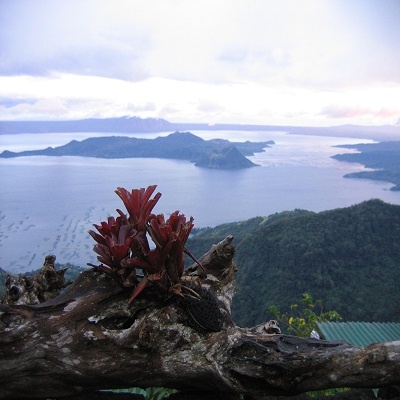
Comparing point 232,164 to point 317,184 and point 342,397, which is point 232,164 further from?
point 342,397

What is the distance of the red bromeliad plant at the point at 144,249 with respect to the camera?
4.96 feet

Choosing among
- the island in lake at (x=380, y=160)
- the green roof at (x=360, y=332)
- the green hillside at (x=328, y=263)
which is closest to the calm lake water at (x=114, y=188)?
the island in lake at (x=380, y=160)

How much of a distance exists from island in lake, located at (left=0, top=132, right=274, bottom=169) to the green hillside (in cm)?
4501

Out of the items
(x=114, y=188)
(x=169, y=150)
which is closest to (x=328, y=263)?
(x=114, y=188)

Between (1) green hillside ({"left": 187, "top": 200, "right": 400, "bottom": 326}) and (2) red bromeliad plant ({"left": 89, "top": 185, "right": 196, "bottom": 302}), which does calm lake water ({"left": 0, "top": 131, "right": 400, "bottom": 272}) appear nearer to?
(1) green hillside ({"left": 187, "top": 200, "right": 400, "bottom": 326})

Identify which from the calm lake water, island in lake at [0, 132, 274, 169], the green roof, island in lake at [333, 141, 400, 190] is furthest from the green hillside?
island in lake at [0, 132, 274, 169]

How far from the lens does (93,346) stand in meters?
1.44

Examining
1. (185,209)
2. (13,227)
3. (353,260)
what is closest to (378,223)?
(353,260)

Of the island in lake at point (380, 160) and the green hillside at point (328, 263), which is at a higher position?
the island in lake at point (380, 160)

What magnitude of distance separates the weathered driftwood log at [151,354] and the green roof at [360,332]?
230 centimetres

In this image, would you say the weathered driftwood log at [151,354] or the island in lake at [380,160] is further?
the island in lake at [380,160]

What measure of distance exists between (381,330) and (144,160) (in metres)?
64.0

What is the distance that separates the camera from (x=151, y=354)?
1442 millimetres

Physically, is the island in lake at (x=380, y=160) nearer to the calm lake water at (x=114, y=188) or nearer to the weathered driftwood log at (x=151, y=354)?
the calm lake water at (x=114, y=188)
